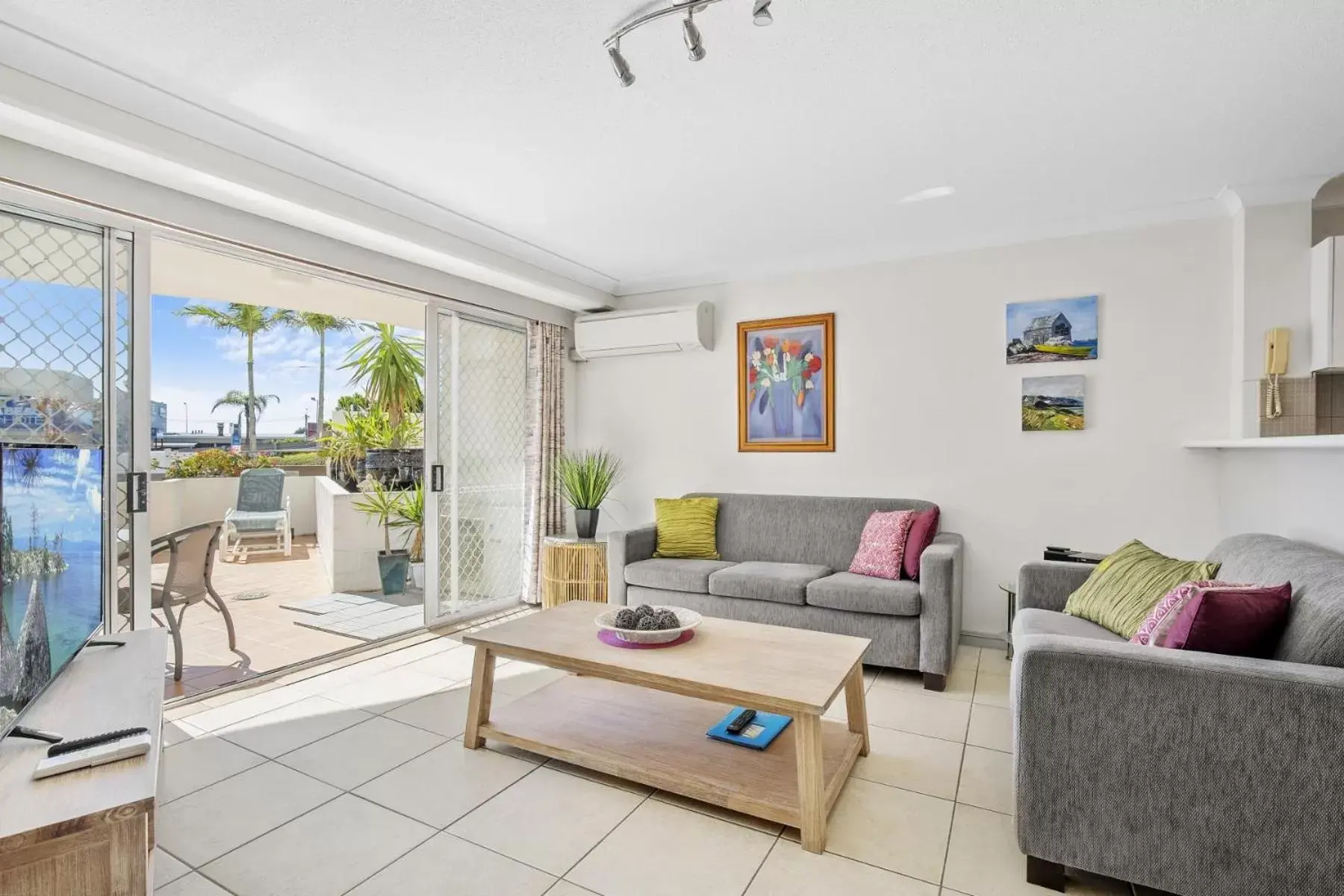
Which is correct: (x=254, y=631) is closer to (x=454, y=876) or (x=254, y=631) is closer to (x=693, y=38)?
(x=454, y=876)

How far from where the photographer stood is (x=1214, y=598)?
188 centimetres

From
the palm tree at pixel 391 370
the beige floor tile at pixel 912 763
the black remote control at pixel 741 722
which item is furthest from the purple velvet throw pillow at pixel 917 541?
the palm tree at pixel 391 370

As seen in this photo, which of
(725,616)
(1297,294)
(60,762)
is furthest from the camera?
(725,616)

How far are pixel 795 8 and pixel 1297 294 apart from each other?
10.4ft

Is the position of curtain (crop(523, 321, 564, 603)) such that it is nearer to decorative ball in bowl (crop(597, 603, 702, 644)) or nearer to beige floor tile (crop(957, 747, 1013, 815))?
decorative ball in bowl (crop(597, 603, 702, 644))

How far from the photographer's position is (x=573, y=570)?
4852mm

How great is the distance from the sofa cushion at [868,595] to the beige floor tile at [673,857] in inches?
65.6

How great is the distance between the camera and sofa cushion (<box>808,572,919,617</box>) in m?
3.48

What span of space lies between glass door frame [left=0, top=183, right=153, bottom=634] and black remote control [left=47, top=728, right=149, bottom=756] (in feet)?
5.39

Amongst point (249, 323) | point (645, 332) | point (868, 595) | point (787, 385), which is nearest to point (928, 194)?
point (787, 385)

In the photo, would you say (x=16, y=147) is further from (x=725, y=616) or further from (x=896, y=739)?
(x=896, y=739)

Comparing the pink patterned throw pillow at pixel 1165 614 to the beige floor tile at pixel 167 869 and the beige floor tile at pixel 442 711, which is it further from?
the beige floor tile at pixel 167 869

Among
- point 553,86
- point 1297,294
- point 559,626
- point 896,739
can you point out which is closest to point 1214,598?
point 896,739

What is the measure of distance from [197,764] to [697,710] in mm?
1982
